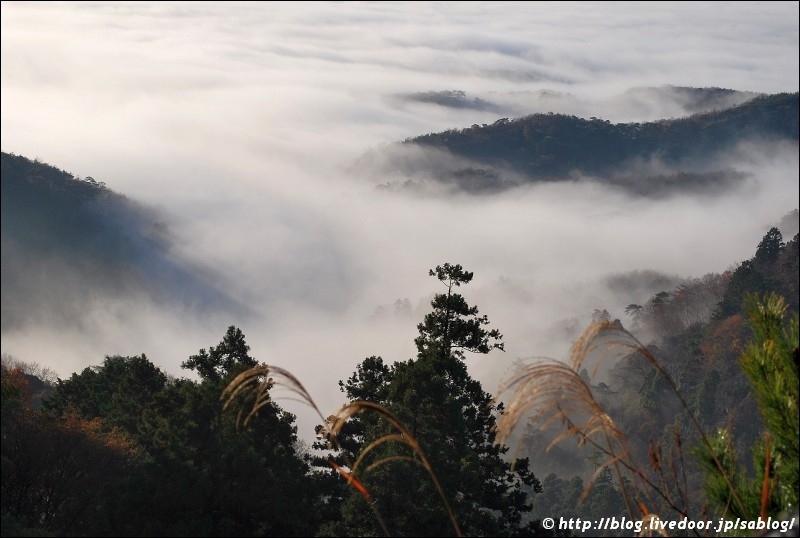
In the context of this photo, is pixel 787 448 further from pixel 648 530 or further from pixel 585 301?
pixel 585 301

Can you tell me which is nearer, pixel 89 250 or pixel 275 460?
pixel 275 460

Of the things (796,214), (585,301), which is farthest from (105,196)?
(796,214)

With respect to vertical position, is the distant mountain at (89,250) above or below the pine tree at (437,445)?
above

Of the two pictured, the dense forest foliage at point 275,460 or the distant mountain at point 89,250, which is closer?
the dense forest foliage at point 275,460

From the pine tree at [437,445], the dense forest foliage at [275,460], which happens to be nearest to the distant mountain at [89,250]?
the dense forest foliage at [275,460]

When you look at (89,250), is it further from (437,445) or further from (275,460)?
(437,445)

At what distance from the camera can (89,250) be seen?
126500 millimetres

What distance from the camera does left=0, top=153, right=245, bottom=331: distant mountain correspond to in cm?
6806

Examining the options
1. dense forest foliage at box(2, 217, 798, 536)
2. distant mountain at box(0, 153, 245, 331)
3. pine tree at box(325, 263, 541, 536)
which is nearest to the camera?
dense forest foliage at box(2, 217, 798, 536)

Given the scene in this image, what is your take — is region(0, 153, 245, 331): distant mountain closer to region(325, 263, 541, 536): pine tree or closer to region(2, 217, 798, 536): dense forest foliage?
region(2, 217, 798, 536): dense forest foliage

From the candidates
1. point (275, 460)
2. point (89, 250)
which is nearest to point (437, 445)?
point (275, 460)

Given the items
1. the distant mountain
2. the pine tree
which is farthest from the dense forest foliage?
the distant mountain

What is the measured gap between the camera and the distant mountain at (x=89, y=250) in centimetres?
6806

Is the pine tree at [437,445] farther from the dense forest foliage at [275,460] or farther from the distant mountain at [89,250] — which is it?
the distant mountain at [89,250]
